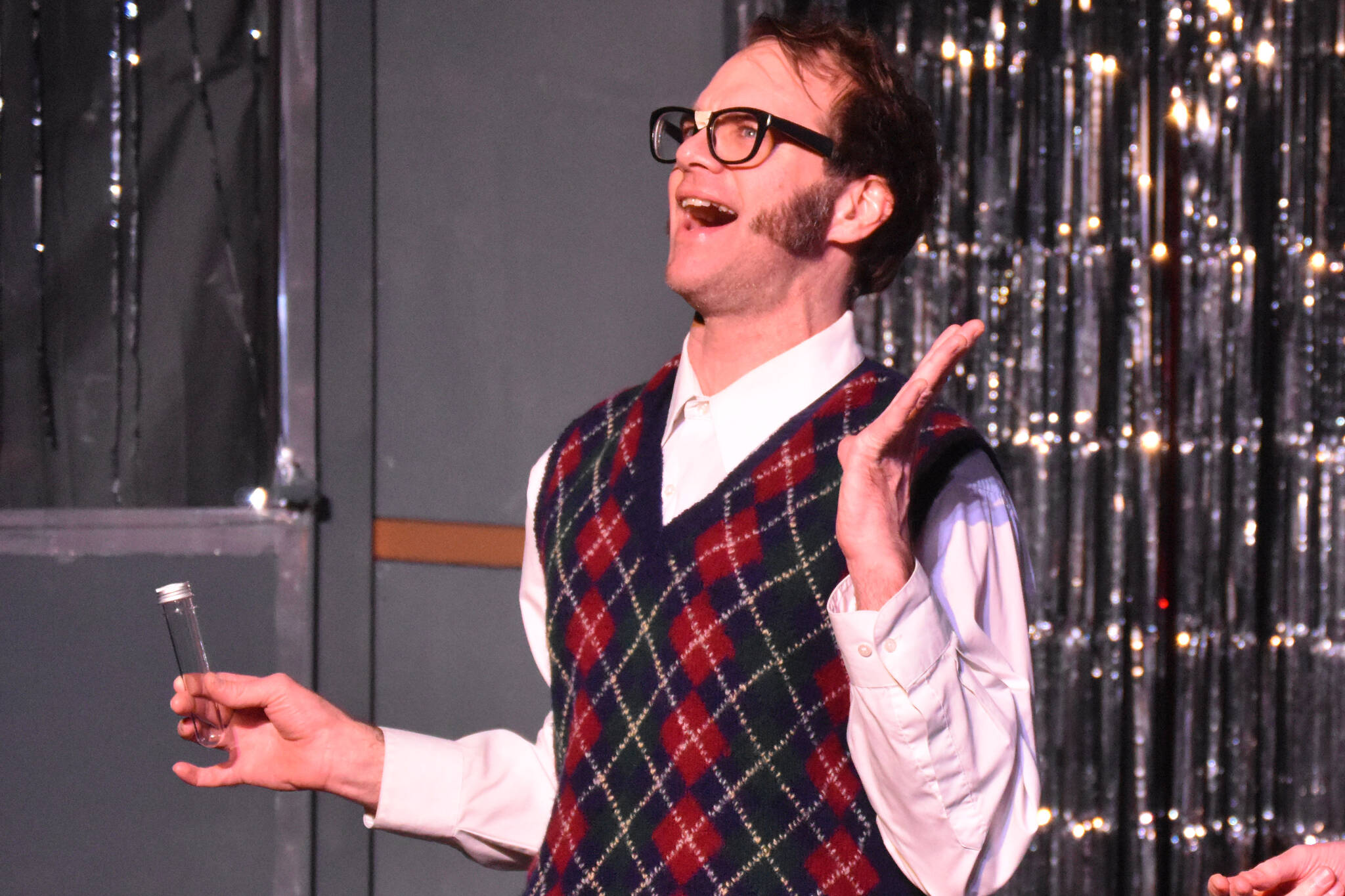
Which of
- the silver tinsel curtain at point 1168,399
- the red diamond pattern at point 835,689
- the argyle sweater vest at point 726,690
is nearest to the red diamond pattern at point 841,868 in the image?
the argyle sweater vest at point 726,690

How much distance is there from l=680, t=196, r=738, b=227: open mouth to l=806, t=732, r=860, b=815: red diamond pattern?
→ 0.59 meters

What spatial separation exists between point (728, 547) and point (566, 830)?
0.36m

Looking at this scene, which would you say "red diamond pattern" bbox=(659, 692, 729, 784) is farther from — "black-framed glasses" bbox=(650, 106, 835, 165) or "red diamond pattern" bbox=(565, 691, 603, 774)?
"black-framed glasses" bbox=(650, 106, 835, 165)

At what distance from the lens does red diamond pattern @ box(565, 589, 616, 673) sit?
1277mm

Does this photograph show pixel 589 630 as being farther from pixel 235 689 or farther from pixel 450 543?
pixel 450 543

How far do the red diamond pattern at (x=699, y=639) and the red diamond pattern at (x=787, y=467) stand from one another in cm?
13

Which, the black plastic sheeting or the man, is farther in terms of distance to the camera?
the black plastic sheeting

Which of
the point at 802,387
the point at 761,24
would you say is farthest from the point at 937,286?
the point at 802,387

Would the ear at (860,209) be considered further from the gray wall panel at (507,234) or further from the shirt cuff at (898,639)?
the gray wall panel at (507,234)

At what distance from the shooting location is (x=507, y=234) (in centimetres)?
224

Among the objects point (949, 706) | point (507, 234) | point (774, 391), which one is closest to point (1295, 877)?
point (949, 706)

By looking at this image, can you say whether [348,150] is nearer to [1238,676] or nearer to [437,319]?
[437,319]

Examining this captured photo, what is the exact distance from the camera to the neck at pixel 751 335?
135 cm

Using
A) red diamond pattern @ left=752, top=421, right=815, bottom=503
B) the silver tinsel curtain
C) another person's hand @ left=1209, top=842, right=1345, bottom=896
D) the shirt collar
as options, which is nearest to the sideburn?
the shirt collar
